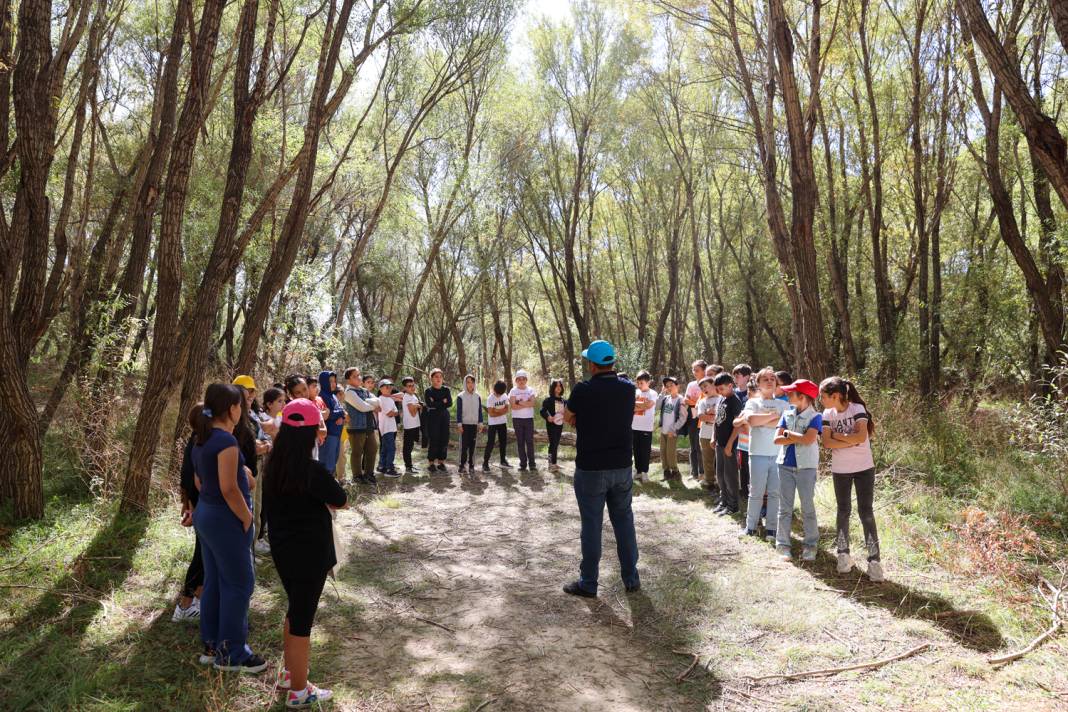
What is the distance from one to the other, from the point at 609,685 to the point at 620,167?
23698mm

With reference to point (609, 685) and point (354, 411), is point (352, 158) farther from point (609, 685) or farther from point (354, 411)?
point (609, 685)

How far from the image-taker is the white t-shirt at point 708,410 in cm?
869

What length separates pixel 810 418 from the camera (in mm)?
5727

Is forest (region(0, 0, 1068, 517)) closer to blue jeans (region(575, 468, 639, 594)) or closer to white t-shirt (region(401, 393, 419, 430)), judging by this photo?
white t-shirt (region(401, 393, 419, 430))

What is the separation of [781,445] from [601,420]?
2.00 meters

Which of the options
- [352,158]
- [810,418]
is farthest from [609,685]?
[352,158]

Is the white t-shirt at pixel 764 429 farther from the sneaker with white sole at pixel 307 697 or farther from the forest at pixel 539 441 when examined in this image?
the sneaker with white sole at pixel 307 697

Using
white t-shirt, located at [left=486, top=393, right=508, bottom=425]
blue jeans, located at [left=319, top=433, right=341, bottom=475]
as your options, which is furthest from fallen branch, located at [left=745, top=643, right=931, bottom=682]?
white t-shirt, located at [left=486, top=393, right=508, bottom=425]

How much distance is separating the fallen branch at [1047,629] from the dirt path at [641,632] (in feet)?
0.30

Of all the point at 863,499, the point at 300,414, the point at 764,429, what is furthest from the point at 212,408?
the point at 764,429

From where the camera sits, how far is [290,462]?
3398 mm

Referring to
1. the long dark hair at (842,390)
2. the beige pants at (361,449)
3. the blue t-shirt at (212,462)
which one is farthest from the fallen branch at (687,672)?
the beige pants at (361,449)

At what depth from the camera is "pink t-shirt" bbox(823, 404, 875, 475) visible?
527 centimetres

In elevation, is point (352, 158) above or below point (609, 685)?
above
